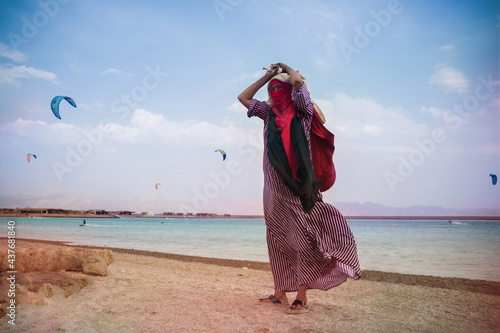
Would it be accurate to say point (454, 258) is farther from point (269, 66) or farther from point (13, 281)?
point (13, 281)

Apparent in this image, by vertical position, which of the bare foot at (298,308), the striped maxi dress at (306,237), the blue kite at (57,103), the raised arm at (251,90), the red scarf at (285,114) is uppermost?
the blue kite at (57,103)

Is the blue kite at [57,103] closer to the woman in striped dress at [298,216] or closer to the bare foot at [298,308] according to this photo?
the woman in striped dress at [298,216]

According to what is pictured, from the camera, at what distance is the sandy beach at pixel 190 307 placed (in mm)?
2846

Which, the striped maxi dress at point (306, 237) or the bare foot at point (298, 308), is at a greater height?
the striped maxi dress at point (306, 237)

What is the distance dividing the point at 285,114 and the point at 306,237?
3.93ft

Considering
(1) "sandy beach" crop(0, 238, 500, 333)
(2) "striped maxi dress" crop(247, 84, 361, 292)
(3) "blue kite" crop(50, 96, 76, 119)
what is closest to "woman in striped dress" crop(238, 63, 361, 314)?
(2) "striped maxi dress" crop(247, 84, 361, 292)

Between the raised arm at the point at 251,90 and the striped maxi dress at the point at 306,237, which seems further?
the raised arm at the point at 251,90

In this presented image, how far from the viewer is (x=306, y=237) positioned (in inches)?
137

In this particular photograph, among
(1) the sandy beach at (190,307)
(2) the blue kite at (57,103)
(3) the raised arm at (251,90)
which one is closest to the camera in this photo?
(1) the sandy beach at (190,307)

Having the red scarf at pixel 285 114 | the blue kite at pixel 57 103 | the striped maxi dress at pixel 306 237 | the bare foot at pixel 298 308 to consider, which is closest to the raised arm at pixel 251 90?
the red scarf at pixel 285 114

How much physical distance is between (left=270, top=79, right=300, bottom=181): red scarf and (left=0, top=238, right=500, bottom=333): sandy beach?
1344 mm

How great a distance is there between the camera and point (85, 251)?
4547 millimetres

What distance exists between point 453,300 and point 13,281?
15.9 feet

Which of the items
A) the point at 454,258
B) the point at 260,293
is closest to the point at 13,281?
the point at 260,293
